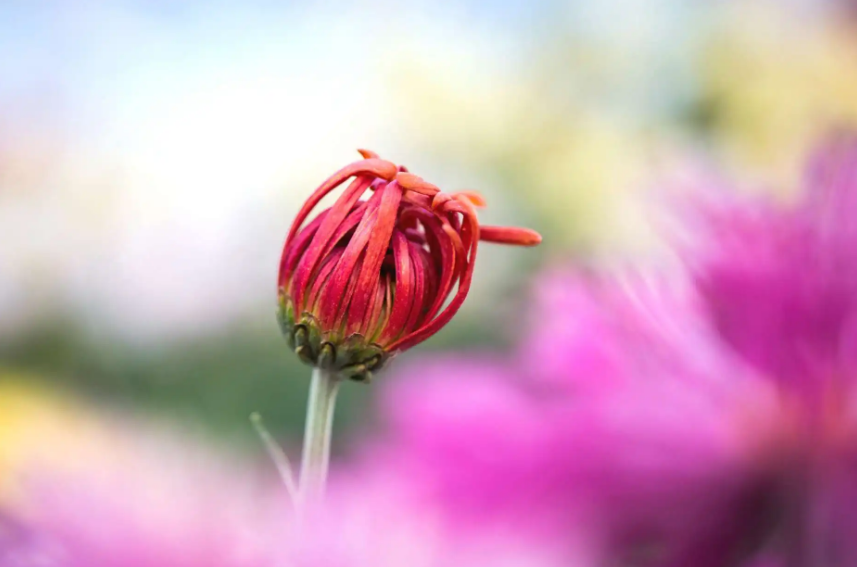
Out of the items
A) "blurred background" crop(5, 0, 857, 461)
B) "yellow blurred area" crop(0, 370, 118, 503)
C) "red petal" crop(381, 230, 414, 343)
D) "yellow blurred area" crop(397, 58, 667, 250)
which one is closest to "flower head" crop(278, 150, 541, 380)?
"red petal" crop(381, 230, 414, 343)

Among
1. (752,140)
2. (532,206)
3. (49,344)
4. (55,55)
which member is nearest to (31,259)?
(49,344)

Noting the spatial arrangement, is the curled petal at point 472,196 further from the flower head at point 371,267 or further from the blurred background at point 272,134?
the blurred background at point 272,134

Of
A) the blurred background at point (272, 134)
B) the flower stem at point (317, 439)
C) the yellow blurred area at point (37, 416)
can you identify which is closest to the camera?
the flower stem at point (317, 439)

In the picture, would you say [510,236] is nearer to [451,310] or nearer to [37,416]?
[451,310]

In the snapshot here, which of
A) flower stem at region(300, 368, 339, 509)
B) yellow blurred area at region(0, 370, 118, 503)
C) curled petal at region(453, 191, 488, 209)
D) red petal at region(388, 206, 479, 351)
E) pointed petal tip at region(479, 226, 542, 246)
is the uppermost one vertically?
curled petal at region(453, 191, 488, 209)

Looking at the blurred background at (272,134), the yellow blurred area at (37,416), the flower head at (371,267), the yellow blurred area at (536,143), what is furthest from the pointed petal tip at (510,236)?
the yellow blurred area at (536,143)

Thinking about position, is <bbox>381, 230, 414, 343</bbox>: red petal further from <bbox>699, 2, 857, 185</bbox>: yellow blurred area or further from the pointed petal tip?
<bbox>699, 2, 857, 185</bbox>: yellow blurred area
